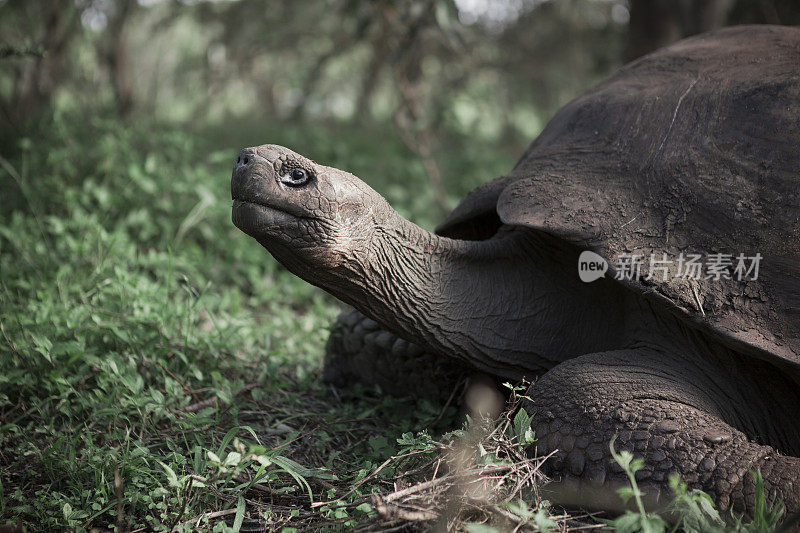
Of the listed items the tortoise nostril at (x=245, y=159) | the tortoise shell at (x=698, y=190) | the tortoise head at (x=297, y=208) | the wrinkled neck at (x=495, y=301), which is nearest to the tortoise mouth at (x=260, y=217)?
the tortoise head at (x=297, y=208)

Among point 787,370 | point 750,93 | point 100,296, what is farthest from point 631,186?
point 100,296

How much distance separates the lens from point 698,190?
6.98 feet

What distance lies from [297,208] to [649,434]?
122 cm

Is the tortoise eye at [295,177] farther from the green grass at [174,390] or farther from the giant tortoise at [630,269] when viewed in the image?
the green grass at [174,390]

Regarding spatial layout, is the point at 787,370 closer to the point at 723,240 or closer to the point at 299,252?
the point at 723,240

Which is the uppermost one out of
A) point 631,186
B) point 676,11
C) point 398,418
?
point 676,11

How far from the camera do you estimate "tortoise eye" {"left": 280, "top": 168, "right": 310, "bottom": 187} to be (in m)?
1.94

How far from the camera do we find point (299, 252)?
196cm

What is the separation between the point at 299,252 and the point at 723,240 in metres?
1.35

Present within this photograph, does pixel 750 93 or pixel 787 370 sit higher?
pixel 750 93

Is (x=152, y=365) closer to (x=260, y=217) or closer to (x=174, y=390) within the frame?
(x=174, y=390)

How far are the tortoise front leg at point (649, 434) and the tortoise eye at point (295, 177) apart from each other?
1.00m

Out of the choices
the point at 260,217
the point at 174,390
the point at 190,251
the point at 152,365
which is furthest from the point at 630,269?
the point at 190,251

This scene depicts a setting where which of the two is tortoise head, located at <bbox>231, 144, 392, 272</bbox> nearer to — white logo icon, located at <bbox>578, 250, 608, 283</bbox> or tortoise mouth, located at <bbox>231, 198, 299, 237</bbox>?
tortoise mouth, located at <bbox>231, 198, 299, 237</bbox>
